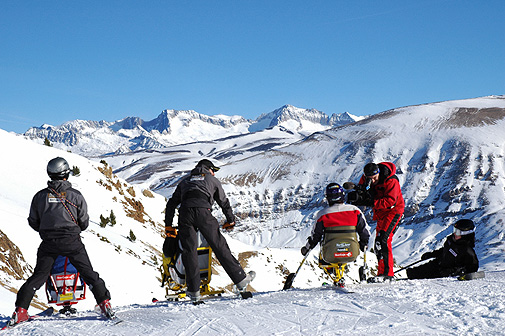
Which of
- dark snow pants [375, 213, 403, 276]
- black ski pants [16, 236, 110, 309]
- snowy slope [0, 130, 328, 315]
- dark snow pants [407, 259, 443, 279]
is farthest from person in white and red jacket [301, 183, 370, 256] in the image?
snowy slope [0, 130, 328, 315]

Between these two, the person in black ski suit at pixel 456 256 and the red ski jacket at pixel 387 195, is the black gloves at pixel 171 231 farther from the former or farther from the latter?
the person in black ski suit at pixel 456 256

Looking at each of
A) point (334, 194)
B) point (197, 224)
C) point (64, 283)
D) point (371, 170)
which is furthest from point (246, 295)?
point (371, 170)

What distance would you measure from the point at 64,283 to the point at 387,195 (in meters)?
6.43

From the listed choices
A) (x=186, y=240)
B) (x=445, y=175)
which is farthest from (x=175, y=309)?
(x=445, y=175)

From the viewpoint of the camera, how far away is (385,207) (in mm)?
9906

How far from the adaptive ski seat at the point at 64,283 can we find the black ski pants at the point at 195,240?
5.66ft

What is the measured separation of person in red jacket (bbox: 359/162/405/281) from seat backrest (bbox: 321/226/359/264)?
1182mm

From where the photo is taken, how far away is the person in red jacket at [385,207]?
9.89 metres

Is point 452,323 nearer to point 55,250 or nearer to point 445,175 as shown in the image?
point 55,250

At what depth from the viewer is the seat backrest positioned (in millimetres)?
8938

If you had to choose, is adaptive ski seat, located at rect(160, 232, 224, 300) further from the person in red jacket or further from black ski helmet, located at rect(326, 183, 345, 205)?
the person in red jacket

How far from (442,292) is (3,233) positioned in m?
15.4

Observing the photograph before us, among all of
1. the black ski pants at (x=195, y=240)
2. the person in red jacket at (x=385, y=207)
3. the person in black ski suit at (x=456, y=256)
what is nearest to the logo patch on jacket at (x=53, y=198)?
the black ski pants at (x=195, y=240)

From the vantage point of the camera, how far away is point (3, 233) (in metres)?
17.2
